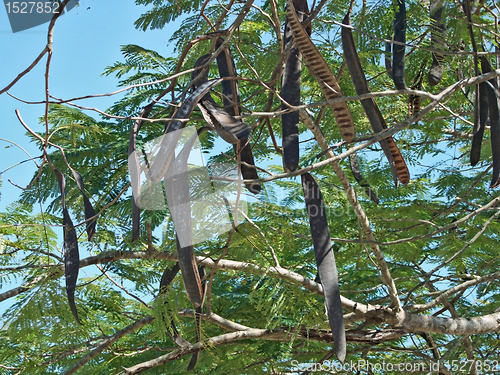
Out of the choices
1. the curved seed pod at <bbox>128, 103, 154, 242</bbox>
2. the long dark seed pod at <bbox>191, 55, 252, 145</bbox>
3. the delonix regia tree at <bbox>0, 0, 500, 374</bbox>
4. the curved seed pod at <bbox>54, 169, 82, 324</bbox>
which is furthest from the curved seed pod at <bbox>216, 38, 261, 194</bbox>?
the curved seed pod at <bbox>54, 169, 82, 324</bbox>

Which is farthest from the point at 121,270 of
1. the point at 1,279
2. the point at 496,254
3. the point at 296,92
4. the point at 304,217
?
the point at 496,254

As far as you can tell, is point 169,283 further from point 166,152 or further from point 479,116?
point 479,116

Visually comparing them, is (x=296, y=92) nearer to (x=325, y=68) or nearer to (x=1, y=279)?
(x=325, y=68)

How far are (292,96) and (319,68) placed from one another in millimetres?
188

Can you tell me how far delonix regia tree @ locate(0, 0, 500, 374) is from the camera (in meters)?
1.71

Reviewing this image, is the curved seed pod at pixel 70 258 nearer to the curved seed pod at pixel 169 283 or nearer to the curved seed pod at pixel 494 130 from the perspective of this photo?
the curved seed pod at pixel 169 283

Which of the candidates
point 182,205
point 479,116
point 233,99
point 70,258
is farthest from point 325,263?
point 479,116

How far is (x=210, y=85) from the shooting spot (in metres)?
1.49

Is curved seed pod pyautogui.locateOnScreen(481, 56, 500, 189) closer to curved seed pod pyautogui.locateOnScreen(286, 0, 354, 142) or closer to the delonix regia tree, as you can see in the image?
the delonix regia tree

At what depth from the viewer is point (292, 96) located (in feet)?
5.63

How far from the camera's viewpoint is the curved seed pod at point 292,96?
5.16ft

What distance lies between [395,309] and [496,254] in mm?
1744

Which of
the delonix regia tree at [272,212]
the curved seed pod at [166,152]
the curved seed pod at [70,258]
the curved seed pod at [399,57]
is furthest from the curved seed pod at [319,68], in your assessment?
the curved seed pod at [70,258]

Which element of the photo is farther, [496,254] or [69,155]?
[496,254]
